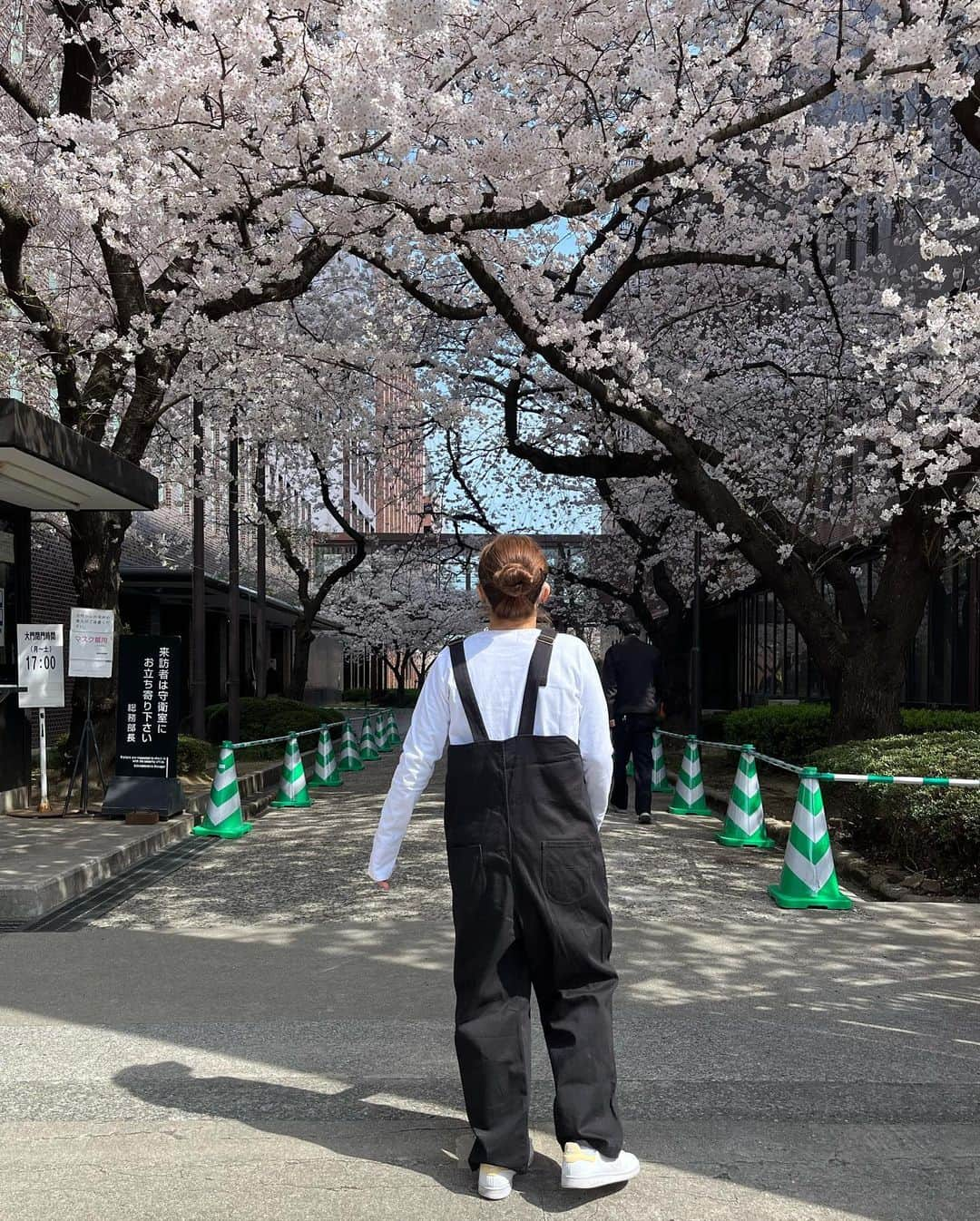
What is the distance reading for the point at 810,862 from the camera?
8.26 metres

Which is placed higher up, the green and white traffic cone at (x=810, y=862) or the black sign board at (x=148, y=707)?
the black sign board at (x=148, y=707)

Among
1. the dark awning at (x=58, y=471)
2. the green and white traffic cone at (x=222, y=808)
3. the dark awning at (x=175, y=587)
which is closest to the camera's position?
the dark awning at (x=58, y=471)

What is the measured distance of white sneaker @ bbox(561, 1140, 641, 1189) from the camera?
3484mm

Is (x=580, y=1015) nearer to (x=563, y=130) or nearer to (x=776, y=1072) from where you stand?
(x=776, y=1072)

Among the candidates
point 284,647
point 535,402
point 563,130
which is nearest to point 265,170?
point 563,130

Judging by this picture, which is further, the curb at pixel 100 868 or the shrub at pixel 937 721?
the shrub at pixel 937 721

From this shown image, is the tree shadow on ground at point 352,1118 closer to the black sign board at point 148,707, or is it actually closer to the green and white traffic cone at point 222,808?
the green and white traffic cone at point 222,808

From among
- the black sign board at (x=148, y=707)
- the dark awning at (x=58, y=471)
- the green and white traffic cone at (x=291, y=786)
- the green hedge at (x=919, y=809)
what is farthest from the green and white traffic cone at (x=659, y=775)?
the dark awning at (x=58, y=471)

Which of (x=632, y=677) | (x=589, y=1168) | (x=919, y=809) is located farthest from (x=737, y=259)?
(x=589, y=1168)

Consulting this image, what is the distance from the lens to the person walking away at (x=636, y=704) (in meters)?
13.2

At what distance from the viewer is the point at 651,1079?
458cm

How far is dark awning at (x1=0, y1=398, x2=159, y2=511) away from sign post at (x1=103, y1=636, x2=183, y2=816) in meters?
1.51

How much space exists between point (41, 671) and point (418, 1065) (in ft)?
28.1

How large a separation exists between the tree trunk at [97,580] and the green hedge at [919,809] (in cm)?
795
